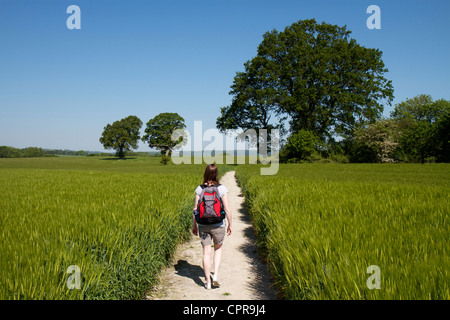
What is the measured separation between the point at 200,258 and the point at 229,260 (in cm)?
74

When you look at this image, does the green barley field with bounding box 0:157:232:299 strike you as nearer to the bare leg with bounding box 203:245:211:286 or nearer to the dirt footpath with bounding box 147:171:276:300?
the dirt footpath with bounding box 147:171:276:300

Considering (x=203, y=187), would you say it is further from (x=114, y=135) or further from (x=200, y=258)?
(x=114, y=135)

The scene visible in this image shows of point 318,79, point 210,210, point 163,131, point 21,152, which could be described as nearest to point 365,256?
point 210,210

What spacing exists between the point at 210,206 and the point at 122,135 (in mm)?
73922

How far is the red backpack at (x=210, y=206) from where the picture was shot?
442cm

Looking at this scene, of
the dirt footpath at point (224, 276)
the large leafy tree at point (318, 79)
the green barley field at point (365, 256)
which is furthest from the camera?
the large leafy tree at point (318, 79)

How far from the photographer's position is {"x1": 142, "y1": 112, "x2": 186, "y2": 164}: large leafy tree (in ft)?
218

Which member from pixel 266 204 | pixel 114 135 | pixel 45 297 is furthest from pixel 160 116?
pixel 45 297

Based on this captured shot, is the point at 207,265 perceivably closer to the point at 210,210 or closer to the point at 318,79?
the point at 210,210

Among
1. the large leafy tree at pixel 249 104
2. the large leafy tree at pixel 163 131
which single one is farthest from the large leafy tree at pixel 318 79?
the large leafy tree at pixel 163 131

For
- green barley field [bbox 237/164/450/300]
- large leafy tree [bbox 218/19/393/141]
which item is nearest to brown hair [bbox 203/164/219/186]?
green barley field [bbox 237/164/450/300]

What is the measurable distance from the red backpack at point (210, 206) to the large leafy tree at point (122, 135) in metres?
72.5

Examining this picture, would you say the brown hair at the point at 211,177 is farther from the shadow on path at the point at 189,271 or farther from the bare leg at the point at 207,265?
the shadow on path at the point at 189,271
